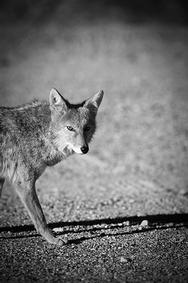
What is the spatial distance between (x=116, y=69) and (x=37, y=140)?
18.9 metres

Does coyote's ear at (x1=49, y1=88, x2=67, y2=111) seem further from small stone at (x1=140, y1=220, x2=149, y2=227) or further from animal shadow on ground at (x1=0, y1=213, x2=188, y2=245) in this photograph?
small stone at (x1=140, y1=220, x2=149, y2=227)

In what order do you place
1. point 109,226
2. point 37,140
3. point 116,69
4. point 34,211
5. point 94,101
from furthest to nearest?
point 116,69
point 109,226
point 94,101
point 37,140
point 34,211

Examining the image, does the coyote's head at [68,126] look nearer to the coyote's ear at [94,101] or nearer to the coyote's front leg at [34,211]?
the coyote's ear at [94,101]

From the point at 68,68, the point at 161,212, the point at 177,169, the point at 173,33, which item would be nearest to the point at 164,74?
the point at 68,68

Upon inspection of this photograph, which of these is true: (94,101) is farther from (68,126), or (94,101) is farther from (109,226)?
(109,226)

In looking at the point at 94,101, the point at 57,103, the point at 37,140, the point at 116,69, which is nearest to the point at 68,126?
the point at 57,103

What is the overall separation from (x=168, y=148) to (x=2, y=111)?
29.5ft

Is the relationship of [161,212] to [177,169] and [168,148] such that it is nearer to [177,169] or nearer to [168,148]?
[177,169]

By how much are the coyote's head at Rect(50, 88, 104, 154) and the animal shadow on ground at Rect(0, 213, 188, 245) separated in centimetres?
151

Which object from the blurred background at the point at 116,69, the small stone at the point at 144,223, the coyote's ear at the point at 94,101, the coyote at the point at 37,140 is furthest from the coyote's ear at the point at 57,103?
the blurred background at the point at 116,69

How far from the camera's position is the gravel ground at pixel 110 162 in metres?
5.05

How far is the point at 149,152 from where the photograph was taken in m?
13.2

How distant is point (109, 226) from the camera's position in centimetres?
646

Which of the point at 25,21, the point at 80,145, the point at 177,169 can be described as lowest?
the point at 177,169
